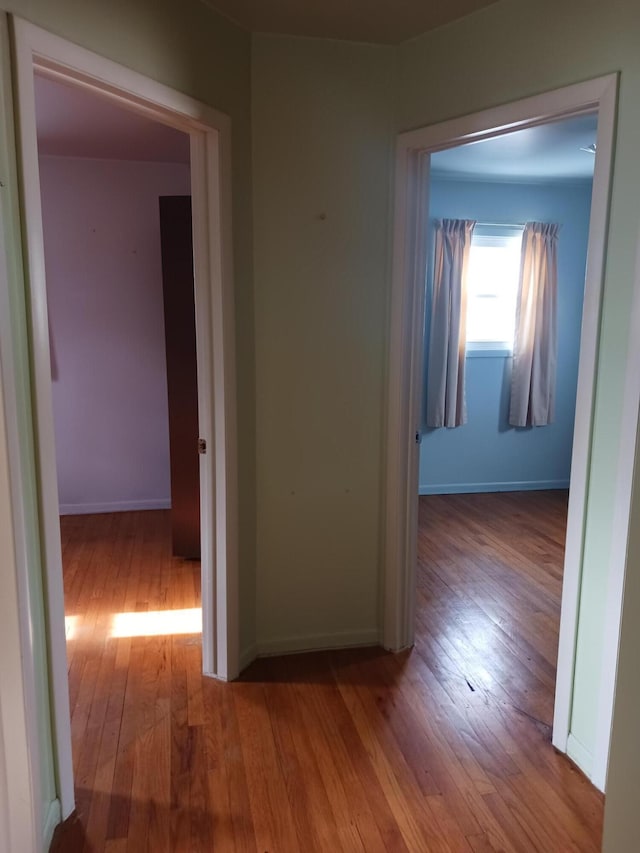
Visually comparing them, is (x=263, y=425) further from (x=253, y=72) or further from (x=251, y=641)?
(x=253, y=72)

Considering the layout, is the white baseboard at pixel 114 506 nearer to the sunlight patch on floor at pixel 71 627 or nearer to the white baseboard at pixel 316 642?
the sunlight patch on floor at pixel 71 627

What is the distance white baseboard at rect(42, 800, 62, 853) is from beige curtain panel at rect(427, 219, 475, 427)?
12.0 ft

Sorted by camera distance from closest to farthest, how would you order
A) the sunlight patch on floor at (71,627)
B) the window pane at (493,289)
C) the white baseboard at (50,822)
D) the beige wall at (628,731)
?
the beige wall at (628,731) < the white baseboard at (50,822) < the sunlight patch on floor at (71,627) < the window pane at (493,289)

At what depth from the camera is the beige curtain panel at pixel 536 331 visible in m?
4.79

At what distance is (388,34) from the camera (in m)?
2.20

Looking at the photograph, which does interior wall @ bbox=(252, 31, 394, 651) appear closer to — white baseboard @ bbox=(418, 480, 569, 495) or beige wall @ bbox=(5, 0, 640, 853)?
beige wall @ bbox=(5, 0, 640, 853)

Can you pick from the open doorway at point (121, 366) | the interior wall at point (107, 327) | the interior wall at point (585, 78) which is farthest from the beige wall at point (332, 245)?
the interior wall at point (107, 327)

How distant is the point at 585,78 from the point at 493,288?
326 centimetres

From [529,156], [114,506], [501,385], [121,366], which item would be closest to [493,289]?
[501,385]

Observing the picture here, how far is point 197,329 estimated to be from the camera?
2234mm

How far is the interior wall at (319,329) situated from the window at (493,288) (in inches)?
104

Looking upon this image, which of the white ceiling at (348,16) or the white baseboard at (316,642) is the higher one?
the white ceiling at (348,16)

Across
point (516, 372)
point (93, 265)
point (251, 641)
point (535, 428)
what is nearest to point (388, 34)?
point (251, 641)

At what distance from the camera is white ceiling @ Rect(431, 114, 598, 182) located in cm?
342
